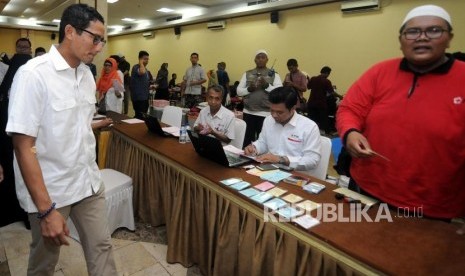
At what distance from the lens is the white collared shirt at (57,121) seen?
3.73 ft

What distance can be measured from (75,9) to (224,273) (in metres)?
1.41

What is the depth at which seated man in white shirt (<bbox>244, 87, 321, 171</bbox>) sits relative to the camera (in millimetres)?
2037

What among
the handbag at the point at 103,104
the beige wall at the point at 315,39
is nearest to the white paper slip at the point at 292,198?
the handbag at the point at 103,104

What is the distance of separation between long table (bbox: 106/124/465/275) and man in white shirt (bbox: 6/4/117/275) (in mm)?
567

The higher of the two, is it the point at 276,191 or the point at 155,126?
the point at 155,126

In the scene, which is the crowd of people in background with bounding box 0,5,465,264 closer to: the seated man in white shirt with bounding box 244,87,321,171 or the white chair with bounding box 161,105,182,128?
the seated man in white shirt with bounding box 244,87,321,171

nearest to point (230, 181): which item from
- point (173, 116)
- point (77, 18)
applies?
point (77, 18)

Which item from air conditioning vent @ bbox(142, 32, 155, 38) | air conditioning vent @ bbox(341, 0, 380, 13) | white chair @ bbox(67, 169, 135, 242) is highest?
air conditioning vent @ bbox(142, 32, 155, 38)

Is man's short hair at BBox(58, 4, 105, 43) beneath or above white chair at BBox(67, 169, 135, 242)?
above

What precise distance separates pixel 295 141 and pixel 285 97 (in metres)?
0.31

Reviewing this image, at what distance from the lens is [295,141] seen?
214 centimetres

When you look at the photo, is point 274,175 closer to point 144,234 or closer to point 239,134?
point 239,134

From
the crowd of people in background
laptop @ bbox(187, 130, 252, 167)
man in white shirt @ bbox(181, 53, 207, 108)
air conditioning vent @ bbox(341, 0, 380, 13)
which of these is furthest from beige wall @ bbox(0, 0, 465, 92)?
the crowd of people in background

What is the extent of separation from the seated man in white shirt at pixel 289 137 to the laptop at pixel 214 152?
12 centimetres
